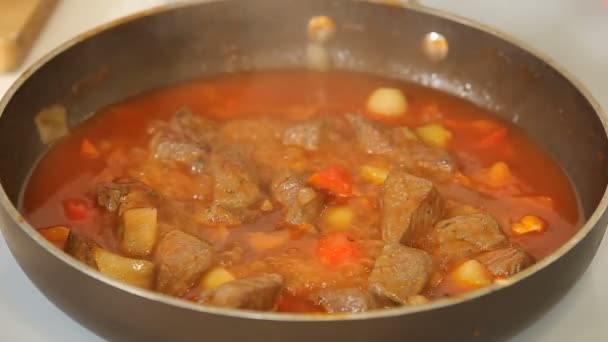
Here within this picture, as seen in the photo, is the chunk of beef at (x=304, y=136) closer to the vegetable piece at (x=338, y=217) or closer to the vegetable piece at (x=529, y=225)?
the vegetable piece at (x=338, y=217)

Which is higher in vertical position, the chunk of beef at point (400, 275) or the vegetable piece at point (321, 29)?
the vegetable piece at point (321, 29)

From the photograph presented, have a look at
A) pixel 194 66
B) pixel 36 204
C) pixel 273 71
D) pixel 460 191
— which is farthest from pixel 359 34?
pixel 36 204

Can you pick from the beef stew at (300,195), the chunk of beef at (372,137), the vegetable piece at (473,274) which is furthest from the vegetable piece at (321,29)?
the vegetable piece at (473,274)

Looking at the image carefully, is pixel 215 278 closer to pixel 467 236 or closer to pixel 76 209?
pixel 76 209

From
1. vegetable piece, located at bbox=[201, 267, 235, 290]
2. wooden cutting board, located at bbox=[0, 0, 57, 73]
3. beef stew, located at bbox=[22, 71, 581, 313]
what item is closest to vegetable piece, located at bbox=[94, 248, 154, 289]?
beef stew, located at bbox=[22, 71, 581, 313]

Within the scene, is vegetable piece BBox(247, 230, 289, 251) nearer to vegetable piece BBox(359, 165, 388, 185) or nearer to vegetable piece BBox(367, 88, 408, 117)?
vegetable piece BBox(359, 165, 388, 185)

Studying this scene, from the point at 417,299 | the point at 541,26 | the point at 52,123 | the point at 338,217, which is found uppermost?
the point at 541,26

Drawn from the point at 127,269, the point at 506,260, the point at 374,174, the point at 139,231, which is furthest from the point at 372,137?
the point at 127,269

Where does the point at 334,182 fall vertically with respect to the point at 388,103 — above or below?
below
